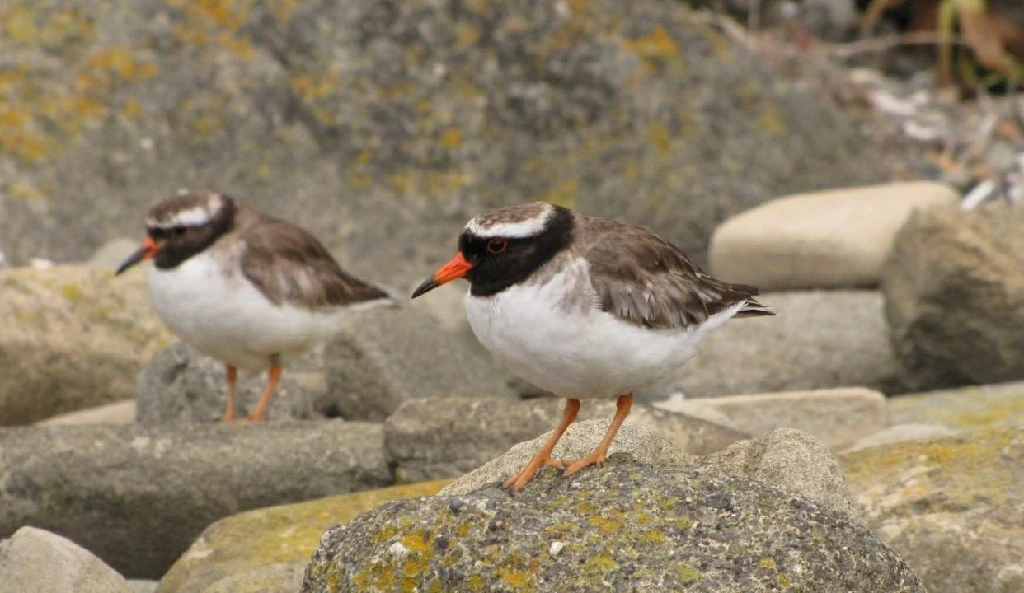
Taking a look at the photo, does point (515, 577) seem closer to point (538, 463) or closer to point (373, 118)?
point (538, 463)

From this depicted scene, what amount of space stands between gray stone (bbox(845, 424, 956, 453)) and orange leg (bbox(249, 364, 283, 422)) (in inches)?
136

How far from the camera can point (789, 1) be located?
48.3 feet

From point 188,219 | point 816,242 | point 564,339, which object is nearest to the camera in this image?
point 564,339

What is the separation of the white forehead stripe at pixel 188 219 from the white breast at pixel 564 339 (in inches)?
138

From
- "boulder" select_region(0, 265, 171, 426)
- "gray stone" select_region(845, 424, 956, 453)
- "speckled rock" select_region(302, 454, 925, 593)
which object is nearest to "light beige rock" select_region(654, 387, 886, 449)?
"gray stone" select_region(845, 424, 956, 453)

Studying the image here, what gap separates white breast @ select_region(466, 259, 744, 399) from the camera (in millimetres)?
5379

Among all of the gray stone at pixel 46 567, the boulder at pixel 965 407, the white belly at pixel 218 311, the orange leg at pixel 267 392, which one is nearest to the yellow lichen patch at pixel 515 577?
the gray stone at pixel 46 567

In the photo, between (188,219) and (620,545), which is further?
(188,219)

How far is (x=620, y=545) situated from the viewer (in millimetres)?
4488

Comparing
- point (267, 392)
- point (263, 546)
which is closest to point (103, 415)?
point (267, 392)

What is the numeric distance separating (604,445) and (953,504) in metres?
1.66

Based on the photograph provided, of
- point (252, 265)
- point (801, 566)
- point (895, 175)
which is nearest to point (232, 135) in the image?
point (252, 265)

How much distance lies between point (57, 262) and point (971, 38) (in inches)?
329

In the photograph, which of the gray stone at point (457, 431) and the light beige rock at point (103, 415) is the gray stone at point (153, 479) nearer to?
the gray stone at point (457, 431)
